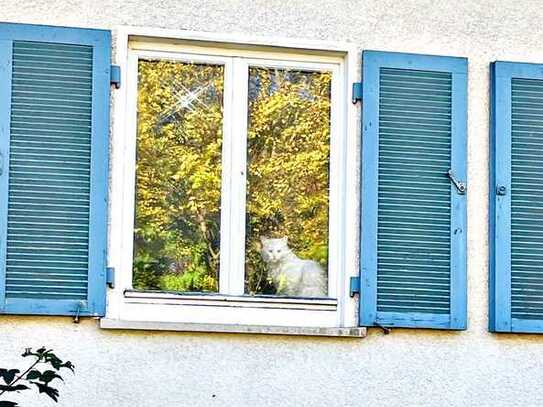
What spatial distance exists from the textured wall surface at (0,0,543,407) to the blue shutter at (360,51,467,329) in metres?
0.11

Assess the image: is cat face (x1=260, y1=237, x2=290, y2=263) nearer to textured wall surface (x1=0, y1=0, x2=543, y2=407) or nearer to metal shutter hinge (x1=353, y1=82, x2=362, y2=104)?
textured wall surface (x1=0, y1=0, x2=543, y2=407)

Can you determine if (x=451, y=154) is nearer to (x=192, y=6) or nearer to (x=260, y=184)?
(x=260, y=184)

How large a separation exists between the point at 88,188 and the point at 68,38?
794 millimetres

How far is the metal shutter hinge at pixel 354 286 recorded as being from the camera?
7.06 m

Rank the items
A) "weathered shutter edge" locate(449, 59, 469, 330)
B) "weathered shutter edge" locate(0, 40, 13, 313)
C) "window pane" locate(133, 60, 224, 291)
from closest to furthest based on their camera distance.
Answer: "weathered shutter edge" locate(0, 40, 13, 313)
"window pane" locate(133, 60, 224, 291)
"weathered shutter edge" locate(449, 59, 469, 330)

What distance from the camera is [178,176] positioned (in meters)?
7.12

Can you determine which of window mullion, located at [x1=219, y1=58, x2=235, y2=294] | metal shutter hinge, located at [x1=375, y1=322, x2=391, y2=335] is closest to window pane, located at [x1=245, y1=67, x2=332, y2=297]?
window mullion, located at [x1=219, y1=58, x2=235, y2=294]

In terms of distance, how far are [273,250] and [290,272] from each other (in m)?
0.15

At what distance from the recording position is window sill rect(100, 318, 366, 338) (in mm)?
6746

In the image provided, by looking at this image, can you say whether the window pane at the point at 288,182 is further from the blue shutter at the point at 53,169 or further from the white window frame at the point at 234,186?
the blue shutter at the point at 53,169

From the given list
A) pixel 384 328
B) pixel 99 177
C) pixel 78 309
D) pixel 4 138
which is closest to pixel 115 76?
pixel 99 177

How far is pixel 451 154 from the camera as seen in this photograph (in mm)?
7227

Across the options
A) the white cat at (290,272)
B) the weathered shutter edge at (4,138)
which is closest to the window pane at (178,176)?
the white cat at (290,272)

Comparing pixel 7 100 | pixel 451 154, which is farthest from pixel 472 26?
pixel 7 100
